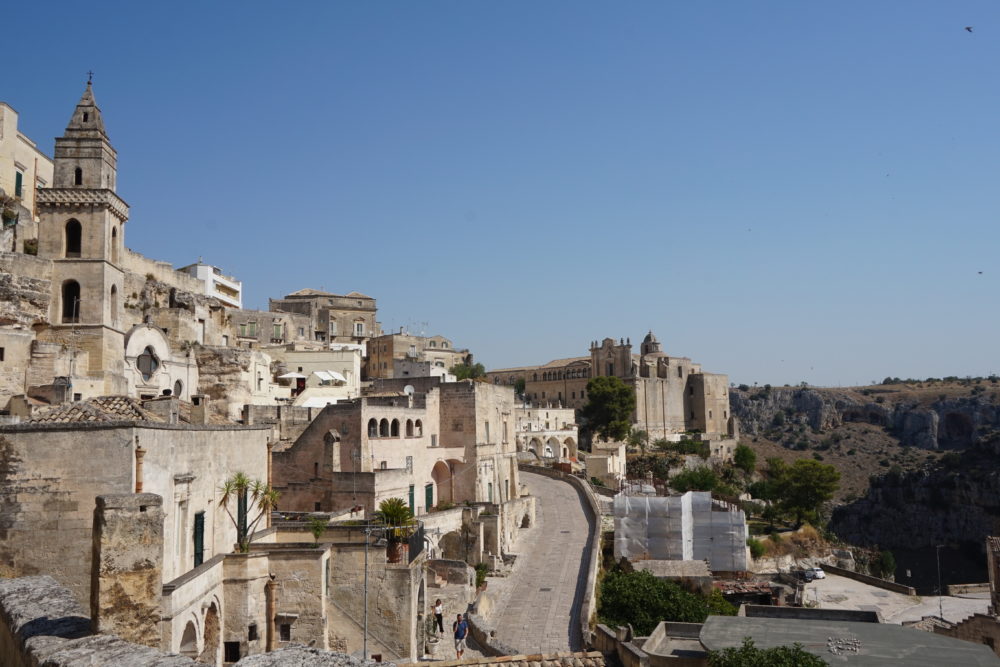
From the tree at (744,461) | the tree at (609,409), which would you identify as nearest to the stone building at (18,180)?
the tree at (609,409)

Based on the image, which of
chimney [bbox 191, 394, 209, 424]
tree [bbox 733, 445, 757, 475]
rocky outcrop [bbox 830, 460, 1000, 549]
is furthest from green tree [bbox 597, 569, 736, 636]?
rocky outcrop [bbox 830, 460, 1000, 549]

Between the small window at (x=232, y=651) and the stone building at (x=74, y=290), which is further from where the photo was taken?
the stone building at (x=74, y=290)

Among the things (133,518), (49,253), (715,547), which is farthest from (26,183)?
(715,547)

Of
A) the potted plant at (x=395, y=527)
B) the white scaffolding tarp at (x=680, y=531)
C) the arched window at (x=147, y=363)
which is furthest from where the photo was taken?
the white scaffolding tarp at (x=680, y=531)

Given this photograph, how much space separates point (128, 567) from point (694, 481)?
186 feet

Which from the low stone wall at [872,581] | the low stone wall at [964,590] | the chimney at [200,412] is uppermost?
the chimney at [200,412]

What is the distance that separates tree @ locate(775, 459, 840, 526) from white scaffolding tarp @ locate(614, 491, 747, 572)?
18.8 metres

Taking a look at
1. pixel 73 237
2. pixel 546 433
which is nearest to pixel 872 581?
pixel 546 433

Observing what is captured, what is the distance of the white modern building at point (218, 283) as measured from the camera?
52.4 m

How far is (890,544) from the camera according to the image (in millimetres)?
84000

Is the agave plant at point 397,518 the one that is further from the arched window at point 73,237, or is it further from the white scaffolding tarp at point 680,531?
the white scaffolding tarp at point 680,531

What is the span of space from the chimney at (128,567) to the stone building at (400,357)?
4804 cm

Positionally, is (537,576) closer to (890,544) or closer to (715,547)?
(715,547)

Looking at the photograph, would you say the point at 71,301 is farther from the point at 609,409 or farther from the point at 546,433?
the point at 609,409
